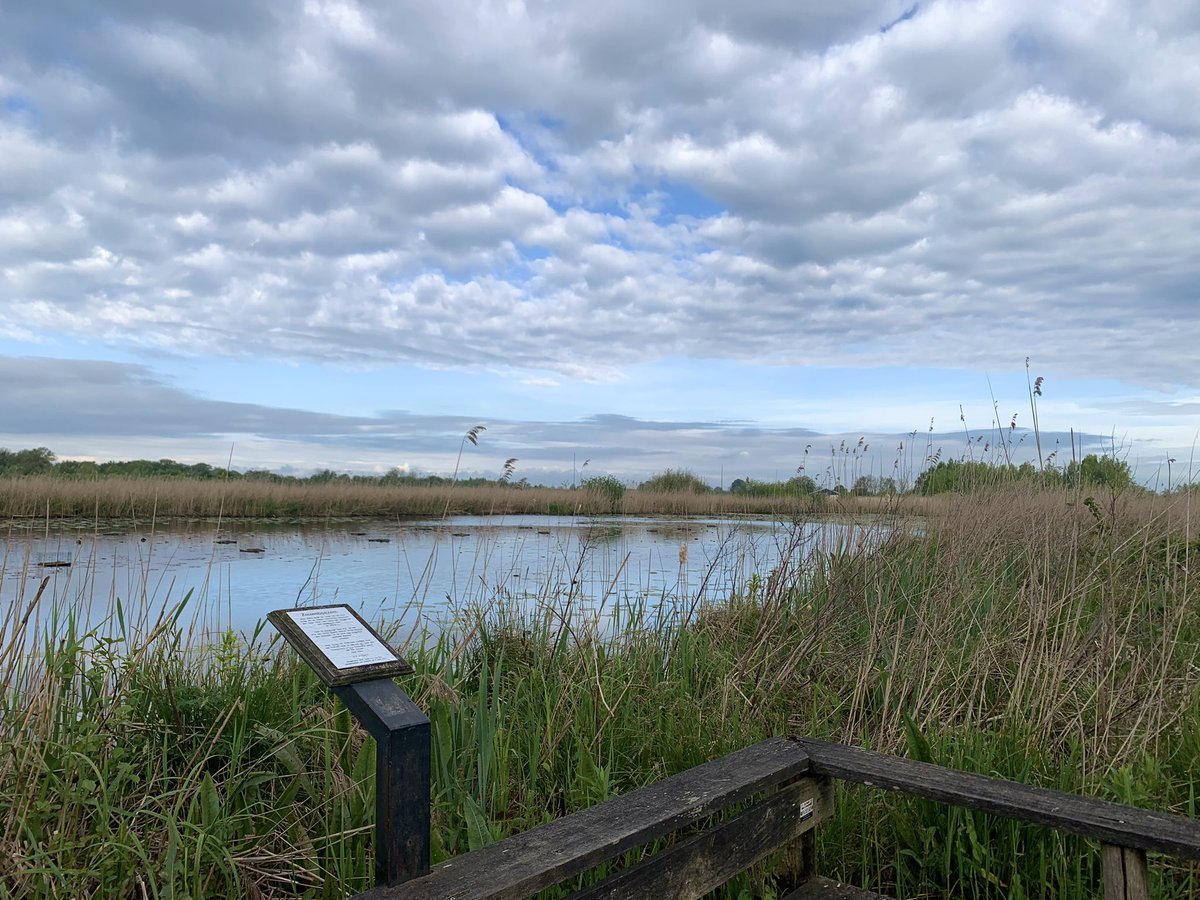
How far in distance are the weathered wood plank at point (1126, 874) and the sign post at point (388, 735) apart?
148 cm

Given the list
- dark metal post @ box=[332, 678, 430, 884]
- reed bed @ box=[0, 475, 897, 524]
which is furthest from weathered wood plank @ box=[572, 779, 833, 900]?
reed bed @ box=[0, 475, 897, 524]

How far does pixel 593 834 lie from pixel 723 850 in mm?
455

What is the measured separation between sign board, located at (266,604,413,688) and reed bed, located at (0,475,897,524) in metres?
8.71

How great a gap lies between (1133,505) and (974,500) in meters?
2.62

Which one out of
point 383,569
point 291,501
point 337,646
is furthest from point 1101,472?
point 291,501

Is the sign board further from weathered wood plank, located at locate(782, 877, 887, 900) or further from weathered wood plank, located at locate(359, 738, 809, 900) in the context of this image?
weathered wood plank, located at locate(782, 877, 887, 900)

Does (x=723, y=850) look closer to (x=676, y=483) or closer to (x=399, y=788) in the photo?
(x=399, y=788)

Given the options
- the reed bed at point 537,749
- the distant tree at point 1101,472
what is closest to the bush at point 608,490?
the distant tree at point 1101,472

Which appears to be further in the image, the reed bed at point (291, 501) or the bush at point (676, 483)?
the bush at point (676, 483)

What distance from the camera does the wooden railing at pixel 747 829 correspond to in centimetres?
146

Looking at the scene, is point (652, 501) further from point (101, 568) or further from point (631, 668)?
point (631, 668)

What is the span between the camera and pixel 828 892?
2125 mm

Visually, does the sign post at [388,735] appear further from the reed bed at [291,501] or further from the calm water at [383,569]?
the reed bed at [291,501]

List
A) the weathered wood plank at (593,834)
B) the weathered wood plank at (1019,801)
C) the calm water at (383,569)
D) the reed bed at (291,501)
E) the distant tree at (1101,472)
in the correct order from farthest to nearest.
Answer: the reed bed at (291,501)
the distant tree at (1101,472)
the calm water at (383,569)
the weathered wood plank at (1019,801)
the weathered wood plank at (593,834)
